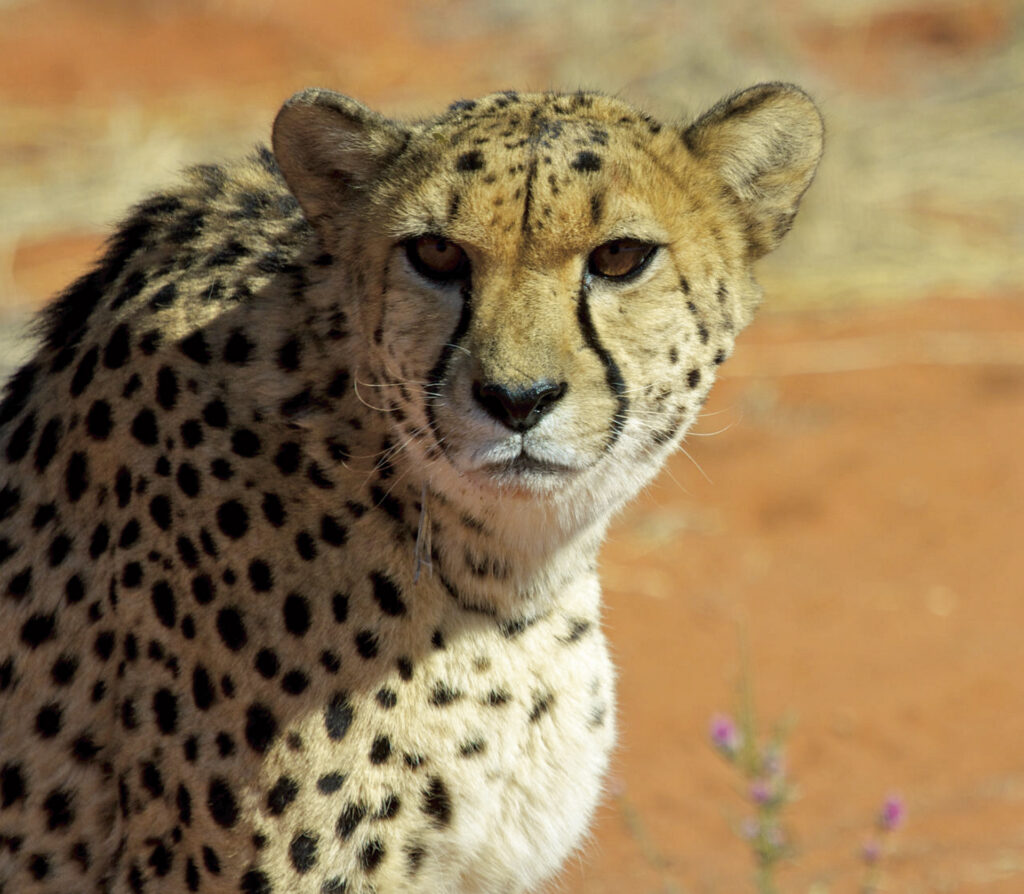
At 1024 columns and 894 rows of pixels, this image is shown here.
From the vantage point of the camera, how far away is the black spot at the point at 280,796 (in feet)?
7.18

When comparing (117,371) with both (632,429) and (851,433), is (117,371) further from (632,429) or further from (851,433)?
(851,433)

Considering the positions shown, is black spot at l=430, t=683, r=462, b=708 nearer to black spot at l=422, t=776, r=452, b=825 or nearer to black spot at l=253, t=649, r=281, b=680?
black spot at l=422, t=776, r=452, b=825

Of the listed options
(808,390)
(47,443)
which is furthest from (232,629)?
(808,390)

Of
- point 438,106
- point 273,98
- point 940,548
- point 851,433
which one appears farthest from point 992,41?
point 940,548

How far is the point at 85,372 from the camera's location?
8.05ft

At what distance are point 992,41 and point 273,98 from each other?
5.95 metres

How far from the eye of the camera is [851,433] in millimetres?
6266

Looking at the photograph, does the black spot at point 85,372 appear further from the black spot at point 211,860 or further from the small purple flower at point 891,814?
the small purple flower at point 891,814

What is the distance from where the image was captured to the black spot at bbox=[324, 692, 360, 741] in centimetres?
221

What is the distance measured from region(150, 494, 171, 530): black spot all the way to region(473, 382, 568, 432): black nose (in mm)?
575

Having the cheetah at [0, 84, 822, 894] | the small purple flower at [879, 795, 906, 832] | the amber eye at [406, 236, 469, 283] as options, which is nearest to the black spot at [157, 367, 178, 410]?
the cheetah at [0, 84, 822, 894]

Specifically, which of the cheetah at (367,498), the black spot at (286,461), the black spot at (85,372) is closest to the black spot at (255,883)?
the cheetah at (367,498)

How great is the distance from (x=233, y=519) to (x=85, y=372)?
0.40 meters

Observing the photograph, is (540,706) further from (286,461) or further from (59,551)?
(59,551)
